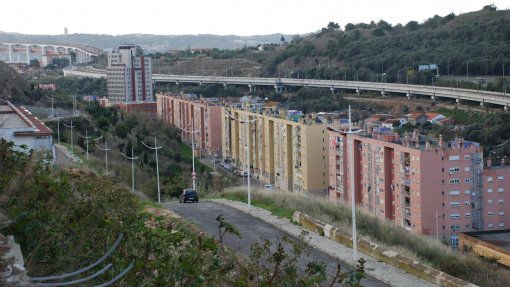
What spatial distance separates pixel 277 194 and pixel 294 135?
19.7 metres

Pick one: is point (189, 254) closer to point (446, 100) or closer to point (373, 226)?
point (373, 226)

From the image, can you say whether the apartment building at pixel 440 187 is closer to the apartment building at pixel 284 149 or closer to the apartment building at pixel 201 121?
the apartment building at pixel 284 149

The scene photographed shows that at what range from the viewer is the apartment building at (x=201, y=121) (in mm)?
45156

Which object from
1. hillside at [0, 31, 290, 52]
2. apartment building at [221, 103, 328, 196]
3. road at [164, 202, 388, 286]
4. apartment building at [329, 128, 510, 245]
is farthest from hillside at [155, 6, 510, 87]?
hillside at [0, 31, 290, 52]

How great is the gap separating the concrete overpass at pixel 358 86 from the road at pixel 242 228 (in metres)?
35.3

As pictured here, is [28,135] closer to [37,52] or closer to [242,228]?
[242,228]

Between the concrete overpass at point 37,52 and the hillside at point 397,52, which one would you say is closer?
the hillside at point 397,52

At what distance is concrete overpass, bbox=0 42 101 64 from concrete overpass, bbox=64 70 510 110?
23144 mm

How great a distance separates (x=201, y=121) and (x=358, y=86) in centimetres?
1714

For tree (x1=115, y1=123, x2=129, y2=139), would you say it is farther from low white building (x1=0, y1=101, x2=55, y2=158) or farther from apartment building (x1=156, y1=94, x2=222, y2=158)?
apartment building (x1=156, y1=94, x2=222, y2=158)

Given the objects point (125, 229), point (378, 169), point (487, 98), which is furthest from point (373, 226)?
point (487, 98)

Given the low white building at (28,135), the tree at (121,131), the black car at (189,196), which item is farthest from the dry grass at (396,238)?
the tree at (121,131)

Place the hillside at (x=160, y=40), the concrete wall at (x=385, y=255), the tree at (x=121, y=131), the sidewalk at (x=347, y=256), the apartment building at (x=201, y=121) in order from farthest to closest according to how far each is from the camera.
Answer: the hillside at (x=160, y=40), the apartment building at (x=201, y=121), the tree at (x=121, y=131), the sidewalk at (x=347, y=256), the concrete wall at (x=385, y=255)

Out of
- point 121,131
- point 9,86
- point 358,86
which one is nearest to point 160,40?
point 358,86
